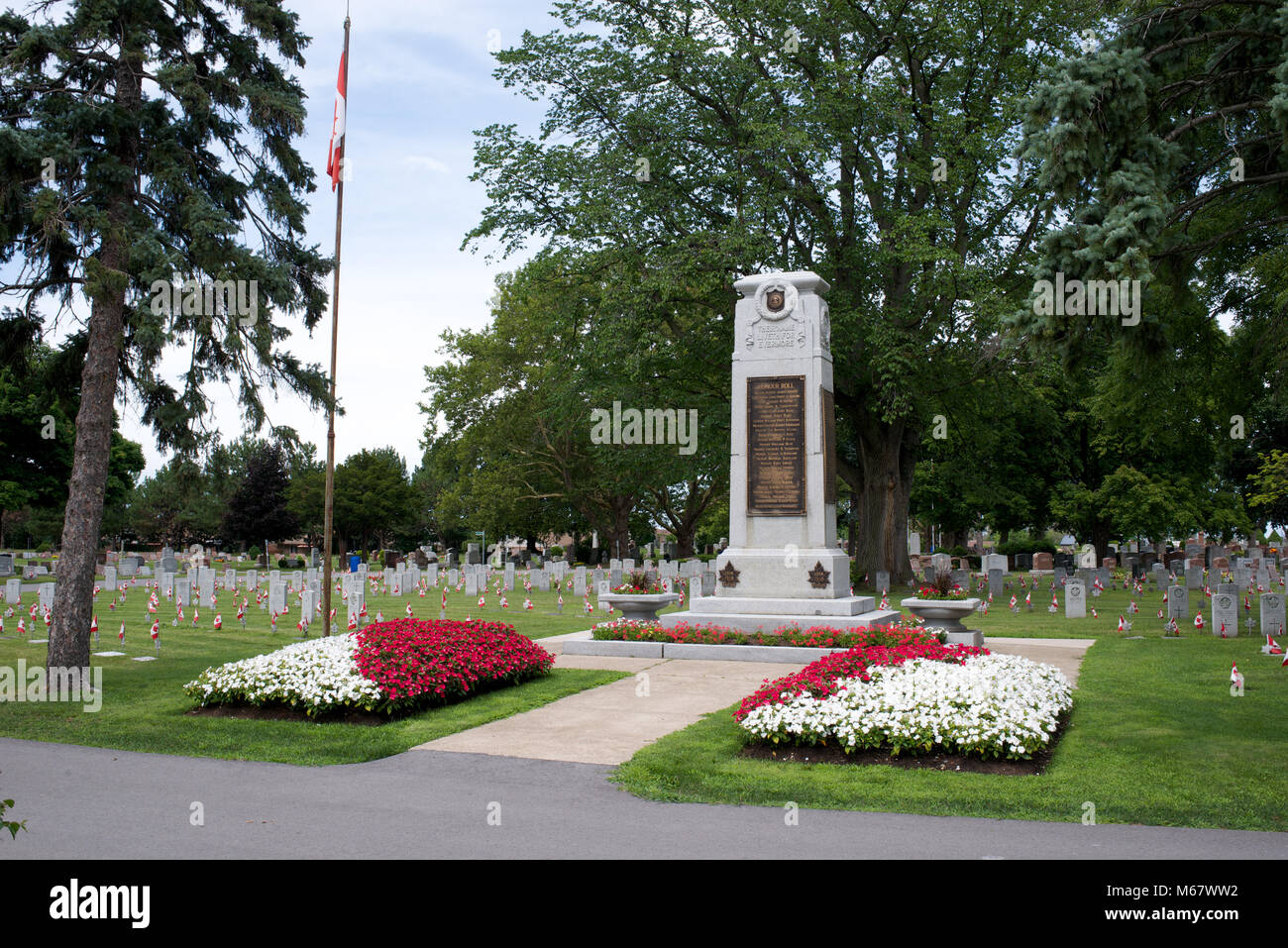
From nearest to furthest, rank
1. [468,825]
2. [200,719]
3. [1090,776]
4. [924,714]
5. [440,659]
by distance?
[468,825]
[1090,776]
[924,714]
[200,719]
[440,659]

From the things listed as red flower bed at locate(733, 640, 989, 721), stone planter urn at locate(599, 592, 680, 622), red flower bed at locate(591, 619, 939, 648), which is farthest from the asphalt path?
stone planter urn at locate(599, 592, 680, 622)

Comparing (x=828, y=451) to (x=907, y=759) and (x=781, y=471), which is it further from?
(x=907, y=759)

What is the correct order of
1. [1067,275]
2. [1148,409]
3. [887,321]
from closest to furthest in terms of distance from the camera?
[1067,275], [1148,409], [887,321]

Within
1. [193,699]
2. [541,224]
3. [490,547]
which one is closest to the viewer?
[193,699]

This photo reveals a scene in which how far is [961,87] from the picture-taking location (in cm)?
2533

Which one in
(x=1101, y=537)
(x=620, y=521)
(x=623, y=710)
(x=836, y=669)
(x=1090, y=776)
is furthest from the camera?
(x=620, y=521)

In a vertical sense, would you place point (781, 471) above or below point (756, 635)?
above

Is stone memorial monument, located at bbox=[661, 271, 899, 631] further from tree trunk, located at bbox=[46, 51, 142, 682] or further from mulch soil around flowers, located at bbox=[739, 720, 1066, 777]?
tree trunk, located at bbox=[46, 51, 142, 682]

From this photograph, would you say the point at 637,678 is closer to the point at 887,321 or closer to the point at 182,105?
the point at 182,105

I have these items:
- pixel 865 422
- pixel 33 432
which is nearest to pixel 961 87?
pixel 865 422

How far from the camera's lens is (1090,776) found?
7102 mm

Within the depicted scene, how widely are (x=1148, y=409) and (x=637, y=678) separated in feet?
44.7

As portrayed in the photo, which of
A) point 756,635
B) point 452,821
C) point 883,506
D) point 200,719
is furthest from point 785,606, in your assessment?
point 883,506

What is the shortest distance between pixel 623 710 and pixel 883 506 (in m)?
18.8
